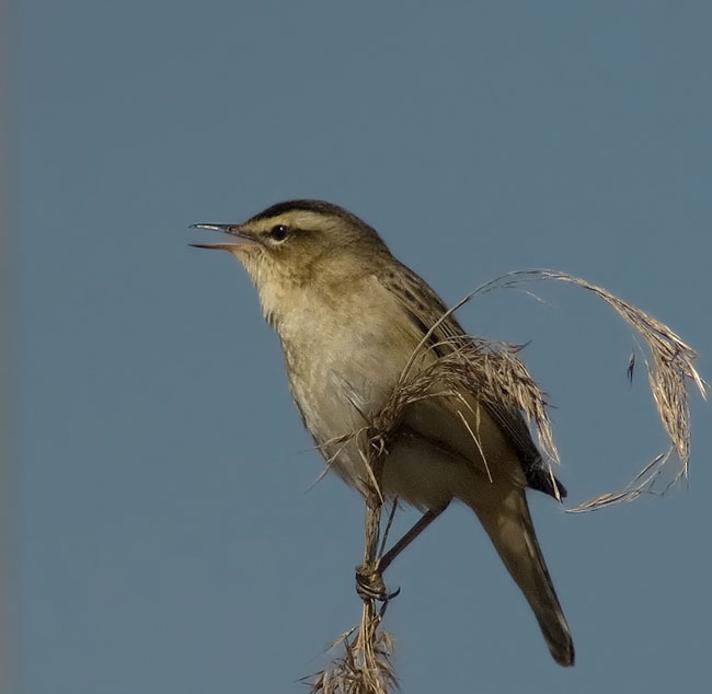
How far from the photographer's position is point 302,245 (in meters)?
6.07

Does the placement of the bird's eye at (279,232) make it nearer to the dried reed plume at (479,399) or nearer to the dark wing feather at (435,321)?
the dark wing feather at (435,321)

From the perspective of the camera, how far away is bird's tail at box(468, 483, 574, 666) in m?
6.03

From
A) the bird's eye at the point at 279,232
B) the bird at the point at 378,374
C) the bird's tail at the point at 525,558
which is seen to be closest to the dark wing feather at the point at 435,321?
the bird at the point at 378,374

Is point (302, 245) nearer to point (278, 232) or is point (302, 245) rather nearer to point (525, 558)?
point (278, 232)

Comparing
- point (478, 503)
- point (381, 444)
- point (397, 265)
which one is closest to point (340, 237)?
point (397, 265)

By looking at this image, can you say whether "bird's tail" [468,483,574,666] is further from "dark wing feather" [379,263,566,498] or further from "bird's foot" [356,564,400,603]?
"bird's foot" [356,564,400,603]

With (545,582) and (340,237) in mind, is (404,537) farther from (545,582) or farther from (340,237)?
(340,237)

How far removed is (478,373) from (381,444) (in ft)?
1.40

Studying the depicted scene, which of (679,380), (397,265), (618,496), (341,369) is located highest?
(397,265)

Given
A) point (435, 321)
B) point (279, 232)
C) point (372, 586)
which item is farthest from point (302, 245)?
point (372, 586)

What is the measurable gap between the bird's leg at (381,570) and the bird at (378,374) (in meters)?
0.01

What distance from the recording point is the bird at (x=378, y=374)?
17.5ft

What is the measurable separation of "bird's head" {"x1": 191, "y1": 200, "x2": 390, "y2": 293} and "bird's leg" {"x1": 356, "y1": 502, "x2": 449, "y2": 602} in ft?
3.97

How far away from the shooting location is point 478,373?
354 cm
